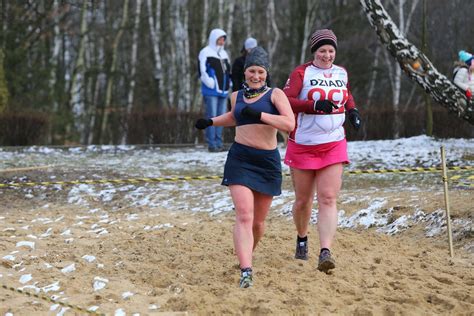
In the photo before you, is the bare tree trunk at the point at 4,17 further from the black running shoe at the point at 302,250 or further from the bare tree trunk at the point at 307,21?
the black running shoe at the point at 302,250

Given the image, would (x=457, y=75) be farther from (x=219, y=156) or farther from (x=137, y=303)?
(x=137, y=303)

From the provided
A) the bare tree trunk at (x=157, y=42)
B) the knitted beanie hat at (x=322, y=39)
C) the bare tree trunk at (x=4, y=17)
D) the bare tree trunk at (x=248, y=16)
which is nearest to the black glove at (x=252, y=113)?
the knitted beanie hat at (x=322, y=39)

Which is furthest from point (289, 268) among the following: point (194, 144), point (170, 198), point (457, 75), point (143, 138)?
point (143, 138)

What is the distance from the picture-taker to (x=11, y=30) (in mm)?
25000

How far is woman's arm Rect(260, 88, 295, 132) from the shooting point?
6.18 m

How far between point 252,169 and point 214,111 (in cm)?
838

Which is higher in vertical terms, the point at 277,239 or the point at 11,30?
the point at 11,30

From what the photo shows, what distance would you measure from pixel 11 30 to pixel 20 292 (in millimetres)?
20052

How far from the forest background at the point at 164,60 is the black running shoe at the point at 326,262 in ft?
35.3

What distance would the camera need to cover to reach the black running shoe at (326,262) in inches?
249

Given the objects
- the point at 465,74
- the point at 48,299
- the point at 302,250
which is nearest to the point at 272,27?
the point at 465,74

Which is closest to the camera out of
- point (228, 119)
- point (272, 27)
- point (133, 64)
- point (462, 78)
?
point (228, 119)

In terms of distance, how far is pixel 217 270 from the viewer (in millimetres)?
6777

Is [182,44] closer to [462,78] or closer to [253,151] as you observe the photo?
[462,78]
